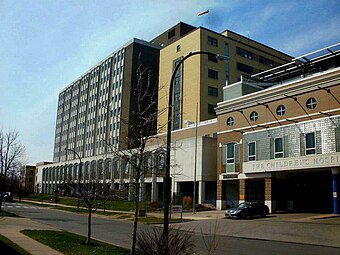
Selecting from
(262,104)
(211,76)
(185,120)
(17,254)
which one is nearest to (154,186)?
(185,120)

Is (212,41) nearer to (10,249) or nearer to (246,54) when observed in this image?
(246,54)

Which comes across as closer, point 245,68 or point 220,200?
point 220,200

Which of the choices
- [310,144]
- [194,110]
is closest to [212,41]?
[194,110]

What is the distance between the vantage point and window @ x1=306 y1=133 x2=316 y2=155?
34938mm

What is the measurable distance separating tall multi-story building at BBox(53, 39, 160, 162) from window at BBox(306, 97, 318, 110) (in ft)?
131

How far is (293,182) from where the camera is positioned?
1638 inches

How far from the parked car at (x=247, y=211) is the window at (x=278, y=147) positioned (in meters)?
6.03

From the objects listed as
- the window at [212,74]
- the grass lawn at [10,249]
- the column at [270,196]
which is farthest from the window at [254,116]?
the grass lawn at [10,249]

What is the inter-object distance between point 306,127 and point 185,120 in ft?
106

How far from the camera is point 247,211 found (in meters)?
33.6

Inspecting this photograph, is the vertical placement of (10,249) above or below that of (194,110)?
below

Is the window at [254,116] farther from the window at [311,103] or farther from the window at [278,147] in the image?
the window at [311,103]

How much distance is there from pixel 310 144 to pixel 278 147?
3.98 m

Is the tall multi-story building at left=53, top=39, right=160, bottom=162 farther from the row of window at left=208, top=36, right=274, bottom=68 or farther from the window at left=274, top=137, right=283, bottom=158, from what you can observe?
the window at left=274, top=137, right=283, bottom=158
